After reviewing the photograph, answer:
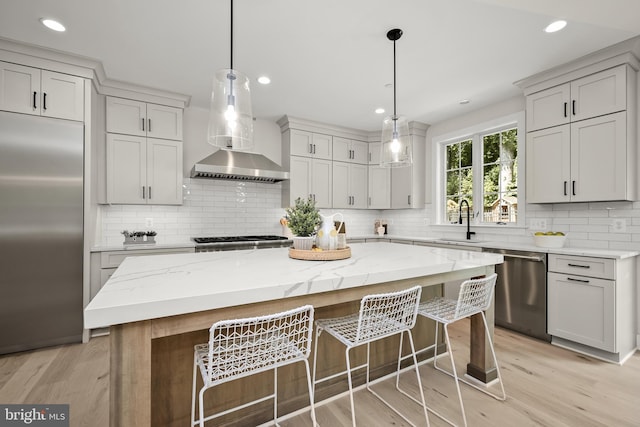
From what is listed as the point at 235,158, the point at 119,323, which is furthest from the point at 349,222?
the point at 119,323

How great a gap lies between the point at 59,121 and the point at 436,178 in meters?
4.64

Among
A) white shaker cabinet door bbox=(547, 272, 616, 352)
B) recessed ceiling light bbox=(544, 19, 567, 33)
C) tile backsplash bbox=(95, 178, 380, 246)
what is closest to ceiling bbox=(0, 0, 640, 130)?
recessed ceiling light bbox=(544, 19, 567, 33)

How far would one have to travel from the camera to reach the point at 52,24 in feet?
7.56

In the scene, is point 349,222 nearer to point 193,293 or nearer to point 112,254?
point 112,254

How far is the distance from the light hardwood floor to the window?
5.60 feet

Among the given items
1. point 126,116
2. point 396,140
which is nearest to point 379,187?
point 396,140

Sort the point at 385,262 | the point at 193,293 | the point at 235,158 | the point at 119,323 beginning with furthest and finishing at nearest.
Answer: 1. the point at 235,158
2. the point at 385,262
3. the point at 193,293
4. the point at 119,323

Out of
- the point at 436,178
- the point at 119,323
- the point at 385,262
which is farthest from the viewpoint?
the point at 436,178

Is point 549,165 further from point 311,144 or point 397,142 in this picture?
point 311,144

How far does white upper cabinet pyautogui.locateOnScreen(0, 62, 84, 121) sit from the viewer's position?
8.59ft

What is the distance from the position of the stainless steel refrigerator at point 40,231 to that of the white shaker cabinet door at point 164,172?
74cm

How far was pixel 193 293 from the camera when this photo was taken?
3.77 feet

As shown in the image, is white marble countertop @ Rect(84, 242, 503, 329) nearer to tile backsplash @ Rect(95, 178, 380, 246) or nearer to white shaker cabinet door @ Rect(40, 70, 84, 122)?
white shaker cabinet door @ Rect(40, 70, 84, 122)

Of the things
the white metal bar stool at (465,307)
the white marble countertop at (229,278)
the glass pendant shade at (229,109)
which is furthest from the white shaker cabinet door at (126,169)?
the white metal bar stool at (465,307)
